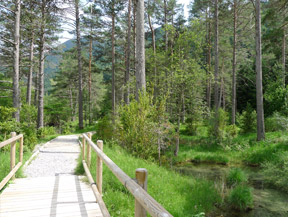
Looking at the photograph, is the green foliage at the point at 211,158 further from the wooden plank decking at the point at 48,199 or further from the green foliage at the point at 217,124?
the wooden plank decking at the point at 48,199

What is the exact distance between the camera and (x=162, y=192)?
5.25 meters

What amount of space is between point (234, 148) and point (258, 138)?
1547mm

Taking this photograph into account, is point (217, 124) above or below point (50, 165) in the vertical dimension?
above

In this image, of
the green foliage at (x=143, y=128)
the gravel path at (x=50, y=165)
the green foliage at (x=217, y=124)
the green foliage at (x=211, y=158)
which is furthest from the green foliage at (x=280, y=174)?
the green foliage at (x=217, y=124)

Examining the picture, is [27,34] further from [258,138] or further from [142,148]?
[258,138]

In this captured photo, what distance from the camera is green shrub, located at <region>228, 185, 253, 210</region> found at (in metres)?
6.14

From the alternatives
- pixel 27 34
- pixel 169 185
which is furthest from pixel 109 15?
pixel 169 185

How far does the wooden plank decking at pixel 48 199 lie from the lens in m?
3.60

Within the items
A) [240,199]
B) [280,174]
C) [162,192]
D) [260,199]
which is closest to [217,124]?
[280,174]

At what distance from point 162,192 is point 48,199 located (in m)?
2.41

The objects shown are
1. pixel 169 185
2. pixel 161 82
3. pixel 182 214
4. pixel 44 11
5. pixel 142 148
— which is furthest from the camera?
pixel 44 11

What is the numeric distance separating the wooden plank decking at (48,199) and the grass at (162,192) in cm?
44

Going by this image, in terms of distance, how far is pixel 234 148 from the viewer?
13078 millimetres

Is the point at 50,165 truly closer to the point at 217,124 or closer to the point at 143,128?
the point at 143,128
